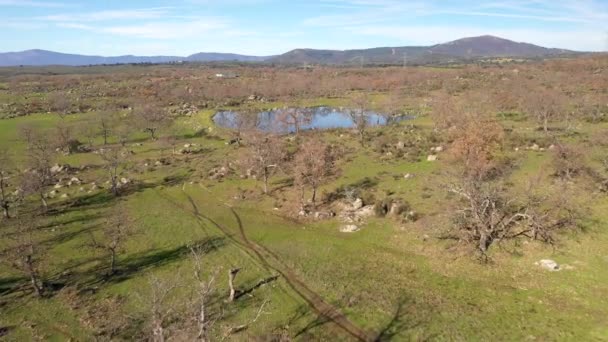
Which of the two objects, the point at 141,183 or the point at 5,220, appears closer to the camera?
the point at 5,220

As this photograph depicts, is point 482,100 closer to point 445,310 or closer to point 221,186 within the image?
point 221,186

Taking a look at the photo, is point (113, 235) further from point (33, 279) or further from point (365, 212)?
point (365, 212)

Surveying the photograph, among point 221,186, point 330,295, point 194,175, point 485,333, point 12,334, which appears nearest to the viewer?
point 485,333

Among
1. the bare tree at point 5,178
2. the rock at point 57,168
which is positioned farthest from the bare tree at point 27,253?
the rock at point 57,168

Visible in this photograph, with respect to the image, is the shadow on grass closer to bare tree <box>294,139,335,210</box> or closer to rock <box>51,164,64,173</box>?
bare tree <box>294,139,335,210</box>

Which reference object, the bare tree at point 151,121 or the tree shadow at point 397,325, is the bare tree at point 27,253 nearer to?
the tree shadow at point 397,325

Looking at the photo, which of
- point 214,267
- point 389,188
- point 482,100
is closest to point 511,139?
point 389,188
